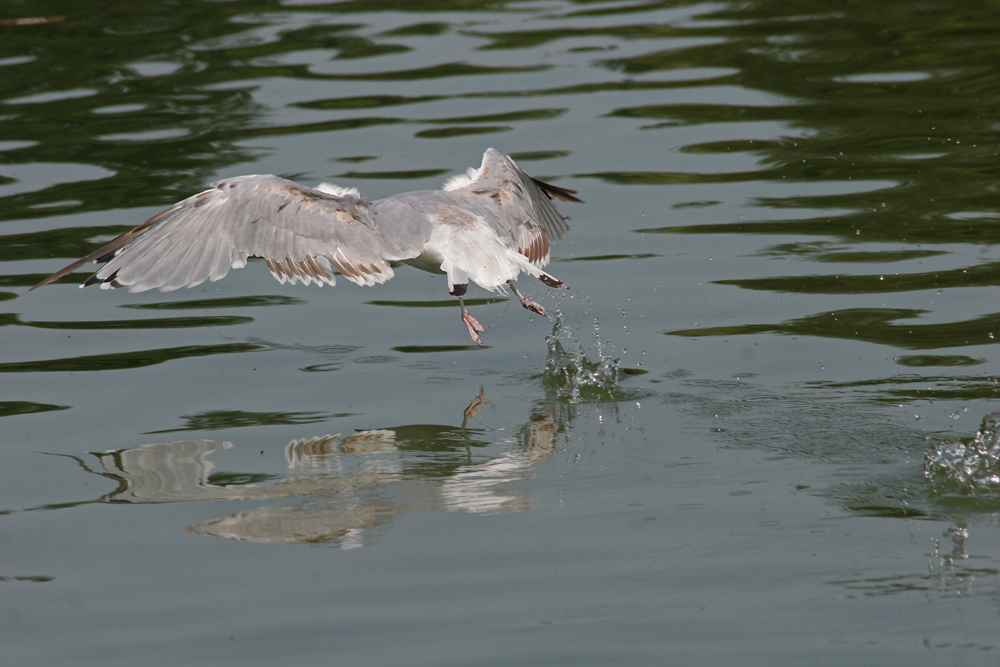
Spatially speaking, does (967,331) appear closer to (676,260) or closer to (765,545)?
(676,260)

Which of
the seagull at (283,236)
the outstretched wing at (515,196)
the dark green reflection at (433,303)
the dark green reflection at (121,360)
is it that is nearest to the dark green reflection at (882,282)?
the outstretched wing at (515,196)

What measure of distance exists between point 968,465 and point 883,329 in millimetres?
2152

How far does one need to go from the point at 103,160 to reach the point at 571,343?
6370mm

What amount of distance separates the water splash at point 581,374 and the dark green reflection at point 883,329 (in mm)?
691

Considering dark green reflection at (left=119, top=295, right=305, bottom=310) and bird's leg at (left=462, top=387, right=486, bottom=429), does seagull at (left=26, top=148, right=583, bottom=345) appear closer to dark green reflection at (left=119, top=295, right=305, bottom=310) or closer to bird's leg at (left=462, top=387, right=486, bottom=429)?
bird's leg at (left=462, top=387, right=486, bottom=429)

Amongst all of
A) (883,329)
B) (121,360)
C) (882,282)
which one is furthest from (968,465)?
(121,360)

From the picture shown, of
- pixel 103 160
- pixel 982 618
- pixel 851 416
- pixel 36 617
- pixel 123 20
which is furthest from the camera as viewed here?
pixel 123 20

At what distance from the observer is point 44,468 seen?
18.9 ft

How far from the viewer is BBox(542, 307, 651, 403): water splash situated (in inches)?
249

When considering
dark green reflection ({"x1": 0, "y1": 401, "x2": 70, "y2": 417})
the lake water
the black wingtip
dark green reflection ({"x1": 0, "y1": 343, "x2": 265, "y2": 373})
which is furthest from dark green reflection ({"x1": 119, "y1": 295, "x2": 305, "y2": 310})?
the black wingtip

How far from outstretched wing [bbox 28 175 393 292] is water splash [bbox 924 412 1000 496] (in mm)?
3202

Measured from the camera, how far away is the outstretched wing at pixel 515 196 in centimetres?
741

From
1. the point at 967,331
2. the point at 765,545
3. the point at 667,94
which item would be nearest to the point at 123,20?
the point at 667,94

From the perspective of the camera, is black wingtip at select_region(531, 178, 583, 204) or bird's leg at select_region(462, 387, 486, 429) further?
black wingtip at select_region(531, 178, 583, 204)
